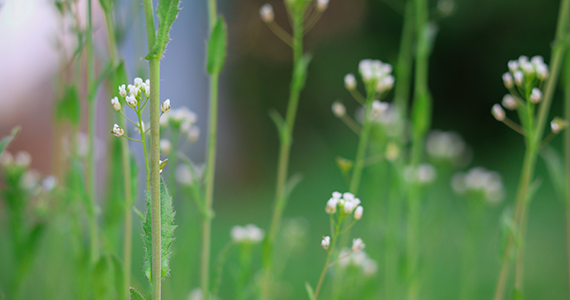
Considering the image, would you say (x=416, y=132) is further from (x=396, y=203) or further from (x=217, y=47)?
(x=217, y=47)

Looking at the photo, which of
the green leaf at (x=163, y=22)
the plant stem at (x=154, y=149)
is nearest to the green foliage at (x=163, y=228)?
the plant stem at (x=154, y=149)

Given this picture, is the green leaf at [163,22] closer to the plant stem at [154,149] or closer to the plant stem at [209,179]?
the plant stem at [154,149]

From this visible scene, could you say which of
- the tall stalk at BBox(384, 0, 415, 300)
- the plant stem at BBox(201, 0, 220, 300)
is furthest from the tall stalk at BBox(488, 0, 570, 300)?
the plant stem at BBox(201, 0, 220, 300)

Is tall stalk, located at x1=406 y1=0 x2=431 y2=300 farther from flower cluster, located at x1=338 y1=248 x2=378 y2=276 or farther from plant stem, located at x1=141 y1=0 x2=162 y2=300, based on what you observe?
plant stem, located at x1=141 y1=0 x2=162 y2=300

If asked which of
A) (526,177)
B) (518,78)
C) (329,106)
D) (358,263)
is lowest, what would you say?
(358,263)

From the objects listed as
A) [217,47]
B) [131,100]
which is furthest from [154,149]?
[217,47]

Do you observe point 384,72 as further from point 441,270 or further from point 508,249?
point 441,270
